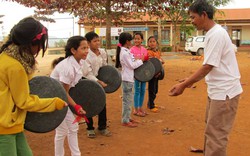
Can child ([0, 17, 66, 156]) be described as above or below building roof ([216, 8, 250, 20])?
below

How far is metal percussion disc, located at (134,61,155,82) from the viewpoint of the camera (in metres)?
5.82

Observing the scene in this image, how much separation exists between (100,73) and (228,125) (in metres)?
2.41

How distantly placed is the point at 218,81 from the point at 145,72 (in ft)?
9.26

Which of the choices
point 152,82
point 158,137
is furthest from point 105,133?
point 152,82

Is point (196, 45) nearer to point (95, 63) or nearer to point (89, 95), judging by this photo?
point (95, 63)

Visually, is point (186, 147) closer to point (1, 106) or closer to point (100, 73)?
point (100, 73)

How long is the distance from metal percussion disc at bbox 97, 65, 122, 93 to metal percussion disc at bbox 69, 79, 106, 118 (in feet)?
3.91

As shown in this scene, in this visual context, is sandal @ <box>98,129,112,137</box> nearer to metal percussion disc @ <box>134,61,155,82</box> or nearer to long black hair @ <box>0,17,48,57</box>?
metal percussion disc @ <box>134,61,155,82</box>

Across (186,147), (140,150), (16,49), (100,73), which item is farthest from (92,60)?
(16,49)

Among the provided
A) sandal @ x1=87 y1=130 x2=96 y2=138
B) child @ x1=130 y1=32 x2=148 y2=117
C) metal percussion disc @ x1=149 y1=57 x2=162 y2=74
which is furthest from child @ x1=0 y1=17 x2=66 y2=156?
metal percussion disc @ x1=149 y1=57 x2=162 y2=74

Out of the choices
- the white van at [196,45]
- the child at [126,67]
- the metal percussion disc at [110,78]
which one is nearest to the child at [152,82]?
the child at [126,67]

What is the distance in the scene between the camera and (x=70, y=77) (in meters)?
3.47

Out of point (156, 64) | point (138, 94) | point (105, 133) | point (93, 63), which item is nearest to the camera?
point (93, 63)

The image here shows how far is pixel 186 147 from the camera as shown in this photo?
14.5 ft
